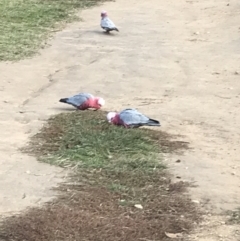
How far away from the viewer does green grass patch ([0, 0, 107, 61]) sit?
8.41m

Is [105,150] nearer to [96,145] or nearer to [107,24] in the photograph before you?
[96,145]

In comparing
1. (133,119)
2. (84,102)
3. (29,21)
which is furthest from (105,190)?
(29,21)

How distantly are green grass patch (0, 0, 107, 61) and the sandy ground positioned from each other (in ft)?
0.70

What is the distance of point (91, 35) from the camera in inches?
369

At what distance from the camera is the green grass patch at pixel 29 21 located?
27.6 feet

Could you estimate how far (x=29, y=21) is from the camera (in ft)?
32.1

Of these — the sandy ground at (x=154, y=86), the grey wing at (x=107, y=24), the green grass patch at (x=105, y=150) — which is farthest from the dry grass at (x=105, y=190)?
the grey wing at (x=107, y=24)

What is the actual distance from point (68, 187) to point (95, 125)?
117cm

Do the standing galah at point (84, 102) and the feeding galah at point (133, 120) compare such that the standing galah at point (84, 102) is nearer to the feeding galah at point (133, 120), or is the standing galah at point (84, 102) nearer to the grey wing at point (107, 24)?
the feeding galah at point (133, 120)

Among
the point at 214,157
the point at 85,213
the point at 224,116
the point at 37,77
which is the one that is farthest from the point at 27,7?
the point at 85,213

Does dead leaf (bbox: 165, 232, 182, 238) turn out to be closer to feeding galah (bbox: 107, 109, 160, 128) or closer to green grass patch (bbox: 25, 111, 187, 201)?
green grass patch (bbox: 25, 111, 187, 201)

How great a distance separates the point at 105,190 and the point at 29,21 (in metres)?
5.89

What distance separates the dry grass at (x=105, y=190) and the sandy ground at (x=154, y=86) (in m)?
0.14

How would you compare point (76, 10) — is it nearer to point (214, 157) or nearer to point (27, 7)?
point (27, 7)
